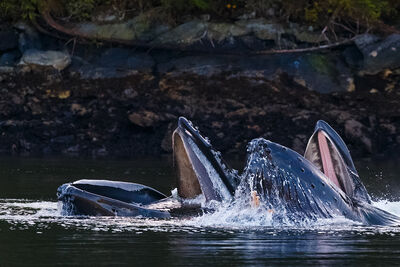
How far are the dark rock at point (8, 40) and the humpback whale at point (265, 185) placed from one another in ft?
72.6

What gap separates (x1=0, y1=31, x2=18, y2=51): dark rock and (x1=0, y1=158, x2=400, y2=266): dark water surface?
19.9 metres

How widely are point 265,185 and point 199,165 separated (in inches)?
55.9

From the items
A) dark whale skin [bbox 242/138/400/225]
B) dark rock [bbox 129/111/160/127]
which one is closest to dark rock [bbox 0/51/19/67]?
dark rock [bbox 129/111/160/127]

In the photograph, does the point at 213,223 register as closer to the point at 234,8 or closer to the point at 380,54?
the point at 380,54

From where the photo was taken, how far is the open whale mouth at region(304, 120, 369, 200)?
1582cm

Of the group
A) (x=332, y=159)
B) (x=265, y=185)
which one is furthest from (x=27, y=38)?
(x=265, y=185)

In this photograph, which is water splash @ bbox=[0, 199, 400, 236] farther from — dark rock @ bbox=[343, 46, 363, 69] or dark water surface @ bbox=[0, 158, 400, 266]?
dark rock @ bbox=[343, 46, 363, 69]

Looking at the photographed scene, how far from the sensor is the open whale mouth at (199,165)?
15836 millimetres

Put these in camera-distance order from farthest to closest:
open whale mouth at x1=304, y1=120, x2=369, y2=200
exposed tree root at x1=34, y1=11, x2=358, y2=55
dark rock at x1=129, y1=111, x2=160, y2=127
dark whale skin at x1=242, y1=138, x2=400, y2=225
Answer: exposed tree root at x1=34, y1=11, x2=358, y2=55
dark rock at x1=129, y1=111, x2=160, y2=127
open whale mouth at x1=304, y1=120, x2=369, y2=200
dark whale skin at x1=242, y1=138, x2=400, y2=225

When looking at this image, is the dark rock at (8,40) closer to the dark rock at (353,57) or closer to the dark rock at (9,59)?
the dark rock at (9,59)

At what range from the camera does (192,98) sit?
35750 mm

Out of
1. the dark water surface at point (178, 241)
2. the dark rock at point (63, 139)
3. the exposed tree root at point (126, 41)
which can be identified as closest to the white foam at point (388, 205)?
the dark water surface at point (178, 241)

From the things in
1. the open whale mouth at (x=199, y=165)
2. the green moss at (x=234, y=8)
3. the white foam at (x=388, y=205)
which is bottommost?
the white foam at (x=388, y=205)

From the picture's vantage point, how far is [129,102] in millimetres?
35875
